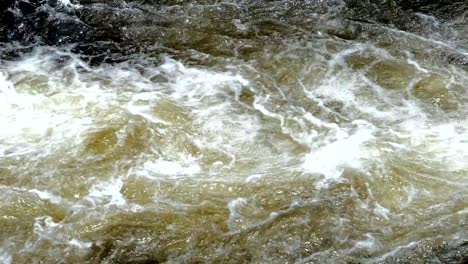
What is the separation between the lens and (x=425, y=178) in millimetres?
5008

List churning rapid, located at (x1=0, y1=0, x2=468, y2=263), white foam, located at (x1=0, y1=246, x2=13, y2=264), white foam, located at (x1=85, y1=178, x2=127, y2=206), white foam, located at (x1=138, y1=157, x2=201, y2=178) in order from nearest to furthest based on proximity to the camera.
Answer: white foam, located at (x1=0, y1=246, x2=13, y2=264) < churning rapid, located at (x1=0, y1=0, x2=468, y2=263) < white foam, located at (x1=85, y1=178, x2=127, y2=206) < white foam, located at (x1=138, y1=157, x2=201, y2=178)

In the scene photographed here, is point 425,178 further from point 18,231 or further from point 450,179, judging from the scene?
point 18,231

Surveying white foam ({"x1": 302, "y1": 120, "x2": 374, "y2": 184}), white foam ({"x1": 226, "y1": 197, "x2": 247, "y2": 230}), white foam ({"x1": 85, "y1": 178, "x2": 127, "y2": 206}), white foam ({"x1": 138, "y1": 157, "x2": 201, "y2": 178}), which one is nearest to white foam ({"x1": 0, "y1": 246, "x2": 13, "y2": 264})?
white foam ({"x1": 85, "y1": 178, "x2": 127, "y2": 206})

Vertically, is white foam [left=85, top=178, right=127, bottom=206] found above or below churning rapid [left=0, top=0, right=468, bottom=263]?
below

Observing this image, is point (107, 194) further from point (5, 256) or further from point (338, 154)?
point (338, 154)

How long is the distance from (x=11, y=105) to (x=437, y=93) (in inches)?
205

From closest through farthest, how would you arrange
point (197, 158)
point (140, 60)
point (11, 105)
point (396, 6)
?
point (197, 158) → point (11, 105) → point (140, 60) → point (396, 6)

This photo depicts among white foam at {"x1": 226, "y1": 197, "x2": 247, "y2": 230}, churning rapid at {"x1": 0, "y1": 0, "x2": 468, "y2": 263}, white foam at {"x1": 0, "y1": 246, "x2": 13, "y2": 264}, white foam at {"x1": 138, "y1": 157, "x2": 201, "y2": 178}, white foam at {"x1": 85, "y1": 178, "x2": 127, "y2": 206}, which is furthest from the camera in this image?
white foam at {"x1": 138, "y1": 157, "x2": 201, "y2": 178}

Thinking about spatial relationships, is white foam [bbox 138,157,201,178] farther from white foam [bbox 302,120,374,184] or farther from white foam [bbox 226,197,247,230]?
white foam [bbox 302,120,374,184]

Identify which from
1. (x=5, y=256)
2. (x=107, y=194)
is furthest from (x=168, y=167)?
(x=5, y=256)

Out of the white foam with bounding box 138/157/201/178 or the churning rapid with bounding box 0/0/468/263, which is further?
the white foam with bounding box 138/157/201/178

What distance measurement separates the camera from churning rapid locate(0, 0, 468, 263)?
14.9ft

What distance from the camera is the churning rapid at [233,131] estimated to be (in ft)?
14.9

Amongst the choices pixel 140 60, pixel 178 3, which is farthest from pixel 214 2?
pixel 140 60
